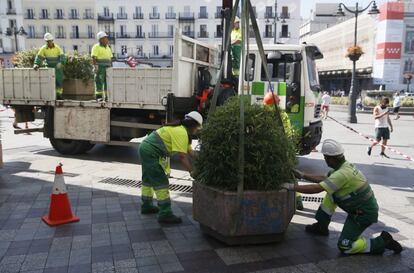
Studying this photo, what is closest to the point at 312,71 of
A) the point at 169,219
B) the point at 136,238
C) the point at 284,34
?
the point at 169,219

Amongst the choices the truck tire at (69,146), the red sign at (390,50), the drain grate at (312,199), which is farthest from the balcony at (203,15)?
the drain grate at (312,199)

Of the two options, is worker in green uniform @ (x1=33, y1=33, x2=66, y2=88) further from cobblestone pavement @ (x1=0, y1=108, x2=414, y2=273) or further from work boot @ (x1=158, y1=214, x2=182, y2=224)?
work boot @ (x1=158, y1=214, x2=182, y2=224)

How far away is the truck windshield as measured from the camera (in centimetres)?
784

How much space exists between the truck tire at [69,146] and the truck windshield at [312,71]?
540cm

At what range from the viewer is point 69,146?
9.45 m

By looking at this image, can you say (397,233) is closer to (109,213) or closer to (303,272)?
(303,272)

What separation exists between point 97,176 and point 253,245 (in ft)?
13.6

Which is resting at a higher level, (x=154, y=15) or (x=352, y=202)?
(x=154, y=15)

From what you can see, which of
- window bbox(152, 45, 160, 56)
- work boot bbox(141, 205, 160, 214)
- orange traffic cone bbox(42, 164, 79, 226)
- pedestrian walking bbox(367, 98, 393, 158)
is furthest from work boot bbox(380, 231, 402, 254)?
window bbox(152, 45, 160, 56)

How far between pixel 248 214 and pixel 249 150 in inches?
25.4

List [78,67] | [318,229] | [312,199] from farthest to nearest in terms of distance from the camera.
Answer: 1. [78,67]
2. [312,199]
3. [318,229]

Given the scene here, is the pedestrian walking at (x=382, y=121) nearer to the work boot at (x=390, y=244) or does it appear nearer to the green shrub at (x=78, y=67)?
the work boot at (x=390, y=244)

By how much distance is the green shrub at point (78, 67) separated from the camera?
9.68 m

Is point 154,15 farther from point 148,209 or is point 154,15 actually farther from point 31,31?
point 148,209
